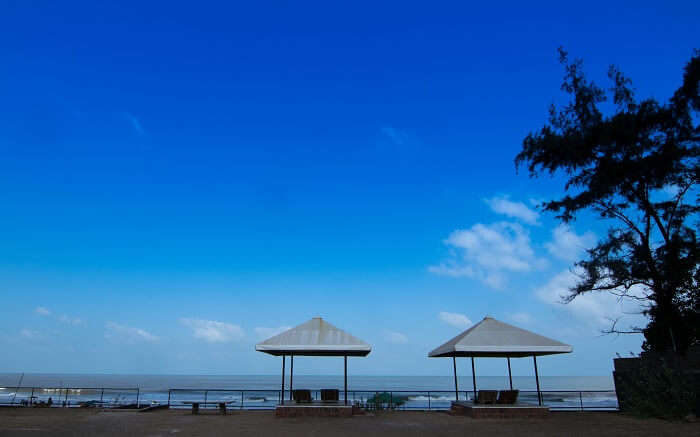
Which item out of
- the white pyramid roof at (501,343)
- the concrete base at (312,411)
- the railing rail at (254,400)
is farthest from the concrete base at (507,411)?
the concrete base at (312,411)

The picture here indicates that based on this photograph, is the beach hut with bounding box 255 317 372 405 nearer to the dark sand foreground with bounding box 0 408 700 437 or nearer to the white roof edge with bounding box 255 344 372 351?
the white roof edge with bounding box 255 344 372 351

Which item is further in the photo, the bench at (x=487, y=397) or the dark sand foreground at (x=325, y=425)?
the bench at (x=487, y=397)

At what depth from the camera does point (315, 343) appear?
13.0 meters

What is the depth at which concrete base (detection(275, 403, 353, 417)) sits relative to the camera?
13352 mm

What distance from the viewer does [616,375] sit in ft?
47.7

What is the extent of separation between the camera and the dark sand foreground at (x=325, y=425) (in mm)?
9883

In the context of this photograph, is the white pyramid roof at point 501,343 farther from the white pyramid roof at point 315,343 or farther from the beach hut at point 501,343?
the white pyramid roof at point 315,343

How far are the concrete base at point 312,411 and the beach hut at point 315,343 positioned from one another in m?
0.52

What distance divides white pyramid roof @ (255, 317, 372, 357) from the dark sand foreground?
174 centimetres

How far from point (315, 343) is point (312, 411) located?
2.03 meters

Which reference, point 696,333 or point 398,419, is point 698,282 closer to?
point 696,333

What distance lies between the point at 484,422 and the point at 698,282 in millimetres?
7805

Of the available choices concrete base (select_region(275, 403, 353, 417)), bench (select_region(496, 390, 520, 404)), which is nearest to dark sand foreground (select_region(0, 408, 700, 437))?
concrete base (select_region(275, 403, 353, 417))

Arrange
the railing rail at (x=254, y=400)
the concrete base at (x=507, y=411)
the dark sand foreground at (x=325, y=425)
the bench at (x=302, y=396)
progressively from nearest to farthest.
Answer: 1. the dark sand foreground at (x=325, y=425)
2. the concrete base at (x=507, y=411)
3. the bench at (x=302, y=396)
4. the railing rail at (x=254, y=400)
